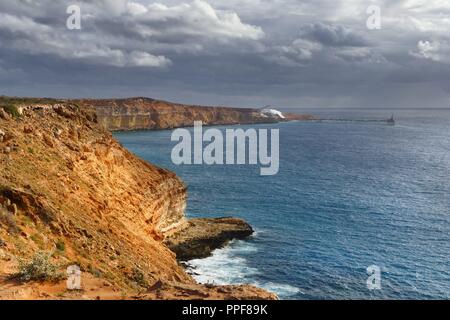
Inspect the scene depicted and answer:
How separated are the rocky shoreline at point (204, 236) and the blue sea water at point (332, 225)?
71.5 inches

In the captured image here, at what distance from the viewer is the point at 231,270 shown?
56594 millimetres

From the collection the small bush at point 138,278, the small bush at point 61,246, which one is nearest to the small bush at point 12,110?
the small bush at point 61,246

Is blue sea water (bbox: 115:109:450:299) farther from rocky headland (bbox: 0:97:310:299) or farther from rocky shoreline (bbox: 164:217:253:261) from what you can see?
rocky headland (bbox: 0:97:310:299)

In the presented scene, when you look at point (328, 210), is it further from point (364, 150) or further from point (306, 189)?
point (364, 150)

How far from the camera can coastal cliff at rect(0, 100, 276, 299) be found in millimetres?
21270

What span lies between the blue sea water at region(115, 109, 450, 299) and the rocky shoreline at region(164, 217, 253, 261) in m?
1.82

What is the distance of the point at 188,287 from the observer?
67.0 feet

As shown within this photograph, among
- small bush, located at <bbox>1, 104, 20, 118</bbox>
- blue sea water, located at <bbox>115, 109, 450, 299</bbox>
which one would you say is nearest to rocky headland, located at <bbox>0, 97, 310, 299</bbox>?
small bush, located at <bbox>1, 104, 20, 118</bbox>

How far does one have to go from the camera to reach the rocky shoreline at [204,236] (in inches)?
2476

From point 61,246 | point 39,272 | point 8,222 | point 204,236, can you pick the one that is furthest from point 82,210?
point 204,236

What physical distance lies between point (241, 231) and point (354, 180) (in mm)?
49189

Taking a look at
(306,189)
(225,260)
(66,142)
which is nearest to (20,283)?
(66,142)

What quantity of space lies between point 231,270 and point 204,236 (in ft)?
38.5

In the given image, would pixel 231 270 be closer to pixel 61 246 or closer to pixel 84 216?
pixel 84 216
